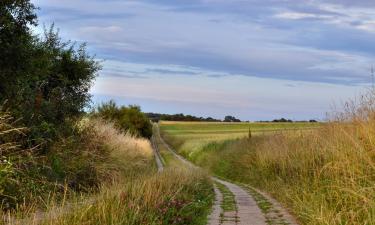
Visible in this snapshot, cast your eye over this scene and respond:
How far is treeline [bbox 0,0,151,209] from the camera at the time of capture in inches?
561

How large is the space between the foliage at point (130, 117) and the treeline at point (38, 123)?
105ft

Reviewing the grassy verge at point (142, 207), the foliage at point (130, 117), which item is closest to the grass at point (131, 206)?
the grassy verge at point (142, 207)

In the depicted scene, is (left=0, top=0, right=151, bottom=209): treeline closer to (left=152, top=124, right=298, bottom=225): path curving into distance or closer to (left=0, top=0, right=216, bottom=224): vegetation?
(left=0, top=0, right=216, bottom=224): vegetation

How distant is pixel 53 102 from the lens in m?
21.6

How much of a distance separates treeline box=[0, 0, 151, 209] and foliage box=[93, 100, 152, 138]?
31.9 metres

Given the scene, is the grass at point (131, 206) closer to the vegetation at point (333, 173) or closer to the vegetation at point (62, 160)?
the vegetation at point (62, 160)

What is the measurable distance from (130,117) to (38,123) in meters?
46.2

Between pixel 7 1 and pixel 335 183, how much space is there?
10270mm

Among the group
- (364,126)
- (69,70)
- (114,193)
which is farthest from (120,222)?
(69,70)

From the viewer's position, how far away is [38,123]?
18.9 metres

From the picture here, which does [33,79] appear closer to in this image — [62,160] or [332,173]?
[62,160]

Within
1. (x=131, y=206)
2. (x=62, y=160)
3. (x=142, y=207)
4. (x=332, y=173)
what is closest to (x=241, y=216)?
(x=332, y=173)

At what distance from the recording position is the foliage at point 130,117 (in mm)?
58156

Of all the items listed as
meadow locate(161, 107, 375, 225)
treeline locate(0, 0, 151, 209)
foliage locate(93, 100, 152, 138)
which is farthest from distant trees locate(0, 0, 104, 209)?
foliage locate(93, 100, 152, 138)
